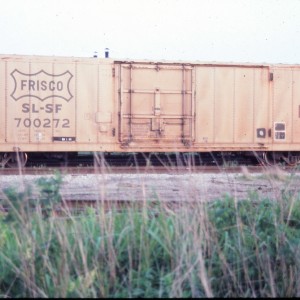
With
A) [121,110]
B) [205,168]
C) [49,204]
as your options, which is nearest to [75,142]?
[121,110]

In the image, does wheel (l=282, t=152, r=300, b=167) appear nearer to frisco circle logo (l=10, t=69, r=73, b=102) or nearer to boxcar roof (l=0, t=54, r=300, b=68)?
boxcar roof (l=0, t=54, r=300, b=68)

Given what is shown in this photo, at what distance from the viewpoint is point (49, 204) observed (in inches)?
187

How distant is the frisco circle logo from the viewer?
1401 centimetres

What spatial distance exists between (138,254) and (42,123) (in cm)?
1015

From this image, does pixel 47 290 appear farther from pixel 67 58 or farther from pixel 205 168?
pixel 67 58

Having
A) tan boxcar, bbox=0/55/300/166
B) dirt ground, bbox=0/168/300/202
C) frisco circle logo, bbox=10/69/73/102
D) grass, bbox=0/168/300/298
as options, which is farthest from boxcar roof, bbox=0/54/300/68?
grass, bbox=0/168/300/298

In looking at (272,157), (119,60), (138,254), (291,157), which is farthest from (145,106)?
(138,254)

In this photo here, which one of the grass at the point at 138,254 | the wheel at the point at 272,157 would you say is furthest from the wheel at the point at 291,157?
the grass at the point at 138,254

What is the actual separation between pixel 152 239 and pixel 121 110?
1014cm

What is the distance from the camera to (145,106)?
571 inches

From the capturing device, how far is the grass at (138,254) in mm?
3992

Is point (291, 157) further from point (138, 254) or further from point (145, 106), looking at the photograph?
point (138, 254)

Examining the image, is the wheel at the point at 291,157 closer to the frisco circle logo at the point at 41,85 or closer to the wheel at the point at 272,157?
the wheel at the point at 272,157

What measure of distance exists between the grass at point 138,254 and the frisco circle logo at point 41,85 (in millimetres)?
9439
